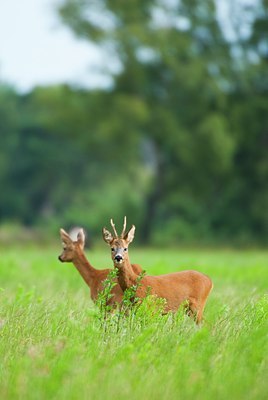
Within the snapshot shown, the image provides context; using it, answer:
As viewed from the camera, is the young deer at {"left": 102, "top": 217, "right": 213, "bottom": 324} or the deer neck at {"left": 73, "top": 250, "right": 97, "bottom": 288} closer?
the young deer at {"left": 102, "top": 217, "right": 213, "bottom": 324}

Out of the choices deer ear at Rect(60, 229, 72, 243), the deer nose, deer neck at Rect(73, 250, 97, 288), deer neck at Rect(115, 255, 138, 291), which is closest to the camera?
the deer nose

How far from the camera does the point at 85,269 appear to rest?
1038cm

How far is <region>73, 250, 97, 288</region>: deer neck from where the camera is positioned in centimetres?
1016

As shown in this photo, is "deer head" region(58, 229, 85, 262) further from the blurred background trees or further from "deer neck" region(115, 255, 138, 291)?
the blurred background trees

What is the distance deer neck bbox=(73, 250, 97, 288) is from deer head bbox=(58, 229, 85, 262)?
0.07 meters

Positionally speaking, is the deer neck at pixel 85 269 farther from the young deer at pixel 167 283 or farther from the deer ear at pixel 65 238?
the young deer at pixel 167 283

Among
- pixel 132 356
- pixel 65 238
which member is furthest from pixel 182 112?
pixel 132 356

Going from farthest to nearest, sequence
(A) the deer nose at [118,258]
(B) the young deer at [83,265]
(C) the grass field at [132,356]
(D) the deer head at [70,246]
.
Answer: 1. (D) the deer head at [70,246]
2. (B) the young deer at [83,265]
3. (A) the deer nose at [118,258]
4. (C) the grass field at [132,356]

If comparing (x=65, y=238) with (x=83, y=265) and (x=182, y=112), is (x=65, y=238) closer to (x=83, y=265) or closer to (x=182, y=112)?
(x=83, y=265)

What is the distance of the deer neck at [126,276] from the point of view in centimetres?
845

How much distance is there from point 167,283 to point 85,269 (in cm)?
171

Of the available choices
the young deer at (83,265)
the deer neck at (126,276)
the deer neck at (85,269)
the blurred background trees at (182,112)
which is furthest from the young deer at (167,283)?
the blurred background trees at (182,112)

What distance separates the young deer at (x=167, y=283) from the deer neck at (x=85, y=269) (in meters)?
1.33

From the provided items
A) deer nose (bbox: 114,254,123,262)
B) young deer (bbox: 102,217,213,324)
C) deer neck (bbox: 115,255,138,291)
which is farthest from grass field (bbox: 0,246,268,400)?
deer nose (bbox: 114,254,123,262)
